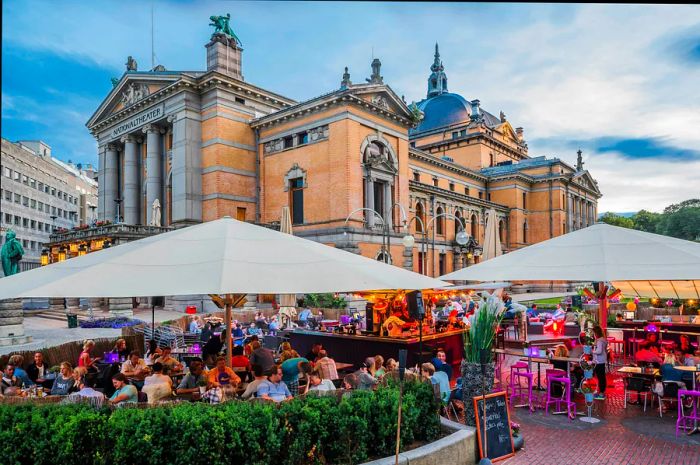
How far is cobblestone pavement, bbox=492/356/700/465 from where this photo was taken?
7.39 metres

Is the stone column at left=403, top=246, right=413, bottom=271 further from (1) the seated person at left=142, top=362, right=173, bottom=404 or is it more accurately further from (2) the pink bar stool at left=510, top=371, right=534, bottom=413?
(1) the seated person at left=142, top=362, right=173, bottom=404

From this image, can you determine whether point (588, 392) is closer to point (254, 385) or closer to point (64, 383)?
point (254, 385)

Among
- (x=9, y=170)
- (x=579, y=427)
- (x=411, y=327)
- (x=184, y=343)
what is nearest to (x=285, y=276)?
(x=579, y=427)

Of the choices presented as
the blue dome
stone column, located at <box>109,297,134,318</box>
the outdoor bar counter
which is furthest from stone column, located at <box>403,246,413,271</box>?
the blue dome

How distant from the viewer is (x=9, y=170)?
2437 inches

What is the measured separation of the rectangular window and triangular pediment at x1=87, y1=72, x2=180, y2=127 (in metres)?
11.9

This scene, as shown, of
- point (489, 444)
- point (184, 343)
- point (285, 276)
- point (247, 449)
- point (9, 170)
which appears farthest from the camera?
point (9, 170)

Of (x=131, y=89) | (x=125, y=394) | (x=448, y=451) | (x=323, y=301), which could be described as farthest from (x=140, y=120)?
(x=448, y=451)

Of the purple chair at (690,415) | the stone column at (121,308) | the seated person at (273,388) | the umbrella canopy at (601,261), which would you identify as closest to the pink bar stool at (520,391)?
the umbrella canopy at (601,261)

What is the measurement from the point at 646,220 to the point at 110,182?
109405 mm

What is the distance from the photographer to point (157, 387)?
7742 mm

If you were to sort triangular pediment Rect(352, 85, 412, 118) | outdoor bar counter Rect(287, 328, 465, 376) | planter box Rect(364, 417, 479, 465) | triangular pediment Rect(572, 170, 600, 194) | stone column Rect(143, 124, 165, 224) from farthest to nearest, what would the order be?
triangular pediment Rect(572, 170, 600, 194), stone column Rect(143, 124, 165, 224), triangular pediment Rect(352, 85, 412, 118), outdoor bar counter Rect(287, 328, 465, 376), planter box Rect(364, 417, 479, 465)

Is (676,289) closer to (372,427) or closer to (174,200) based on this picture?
(372,427)

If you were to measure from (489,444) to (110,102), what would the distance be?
44.7 meters
